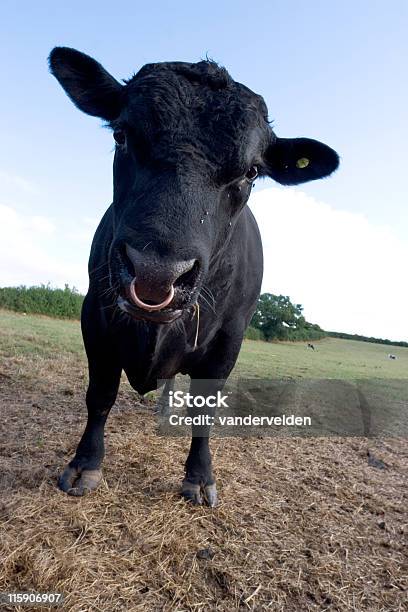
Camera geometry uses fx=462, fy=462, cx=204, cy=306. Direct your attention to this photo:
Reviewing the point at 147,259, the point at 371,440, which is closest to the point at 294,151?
the point at 147,259

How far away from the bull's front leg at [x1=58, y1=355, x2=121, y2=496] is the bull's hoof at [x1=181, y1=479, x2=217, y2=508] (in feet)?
1.87

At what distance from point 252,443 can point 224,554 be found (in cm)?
193

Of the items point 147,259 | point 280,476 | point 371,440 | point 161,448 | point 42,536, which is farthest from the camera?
point 371,440

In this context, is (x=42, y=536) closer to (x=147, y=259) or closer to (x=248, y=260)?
(x=147, y=259)

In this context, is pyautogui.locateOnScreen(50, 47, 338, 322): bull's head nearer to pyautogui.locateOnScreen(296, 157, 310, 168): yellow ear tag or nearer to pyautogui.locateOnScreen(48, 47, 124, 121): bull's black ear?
pyautogui.locateOnScreen(48, 47, 124, 121): bull's black ear

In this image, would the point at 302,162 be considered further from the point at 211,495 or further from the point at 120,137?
the point at 211,495

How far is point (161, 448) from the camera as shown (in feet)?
12.6

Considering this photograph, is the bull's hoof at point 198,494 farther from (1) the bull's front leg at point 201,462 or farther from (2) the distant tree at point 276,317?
(2) the distant tree at point 276,317

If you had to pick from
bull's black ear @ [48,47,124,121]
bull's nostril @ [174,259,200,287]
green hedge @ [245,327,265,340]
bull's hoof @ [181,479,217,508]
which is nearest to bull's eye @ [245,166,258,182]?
bull's nostril @ [174,259,200,287]

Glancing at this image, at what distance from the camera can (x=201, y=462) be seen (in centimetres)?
323

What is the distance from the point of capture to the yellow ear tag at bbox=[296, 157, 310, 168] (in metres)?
3.27

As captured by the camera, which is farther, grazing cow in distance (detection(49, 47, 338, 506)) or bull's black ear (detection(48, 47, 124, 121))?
bull's black ear (detection(48, 47, 124, 121))

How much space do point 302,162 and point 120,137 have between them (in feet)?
4.49

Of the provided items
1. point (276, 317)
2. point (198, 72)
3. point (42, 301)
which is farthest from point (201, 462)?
point (276, 317)
